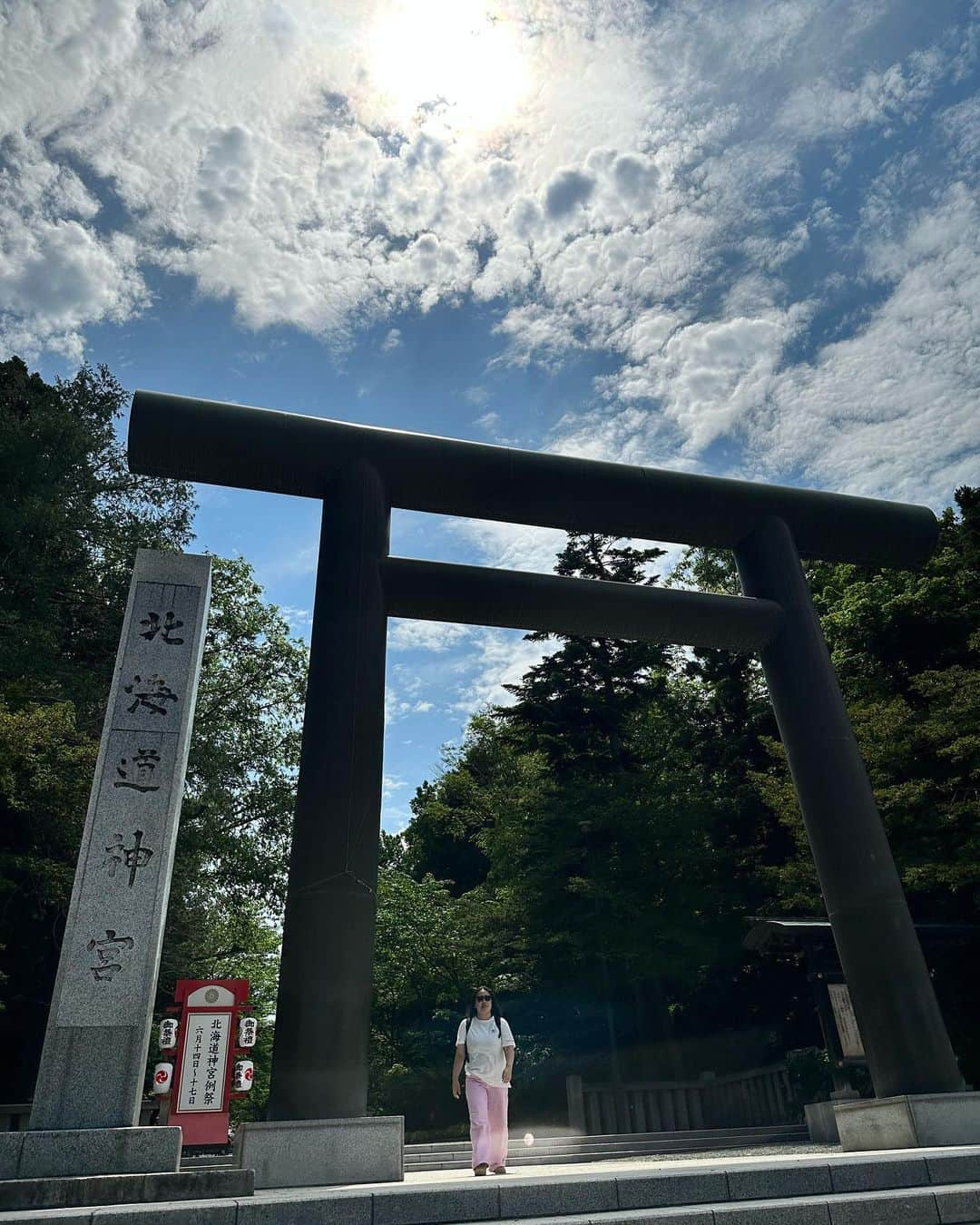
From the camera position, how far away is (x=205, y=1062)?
35.9 feet

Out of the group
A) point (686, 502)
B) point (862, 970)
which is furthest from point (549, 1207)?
point (686, 502)

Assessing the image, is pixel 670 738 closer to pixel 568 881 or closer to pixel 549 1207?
pixel 568 881

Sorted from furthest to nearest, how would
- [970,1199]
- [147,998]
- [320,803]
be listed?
[320,803], [147,998], [970,1199]

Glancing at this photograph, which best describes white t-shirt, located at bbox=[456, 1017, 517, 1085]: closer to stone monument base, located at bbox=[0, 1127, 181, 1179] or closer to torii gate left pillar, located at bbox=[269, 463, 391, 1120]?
torii gate left pillar, located at bbox=[269, 463, 391, 1120]

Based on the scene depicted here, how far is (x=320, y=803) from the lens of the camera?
7.04m

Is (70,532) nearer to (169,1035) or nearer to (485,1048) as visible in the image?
(169,1035)

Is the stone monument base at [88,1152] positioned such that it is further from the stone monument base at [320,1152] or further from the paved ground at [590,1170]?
the paved ground at [590,1170]

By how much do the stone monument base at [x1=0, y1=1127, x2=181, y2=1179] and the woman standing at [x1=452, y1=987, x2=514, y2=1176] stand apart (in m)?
2.09

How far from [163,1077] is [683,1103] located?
10788 mm

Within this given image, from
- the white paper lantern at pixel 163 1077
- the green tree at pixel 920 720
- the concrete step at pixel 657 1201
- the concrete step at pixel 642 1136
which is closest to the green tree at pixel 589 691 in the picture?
the green tree at pixel 920 720

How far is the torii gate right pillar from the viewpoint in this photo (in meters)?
7.43

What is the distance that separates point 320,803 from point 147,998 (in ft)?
6.16

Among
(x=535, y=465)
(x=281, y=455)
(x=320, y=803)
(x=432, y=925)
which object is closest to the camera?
(x=320, y=803)

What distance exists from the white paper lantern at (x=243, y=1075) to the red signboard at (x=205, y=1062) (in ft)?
Answer: 0.48
